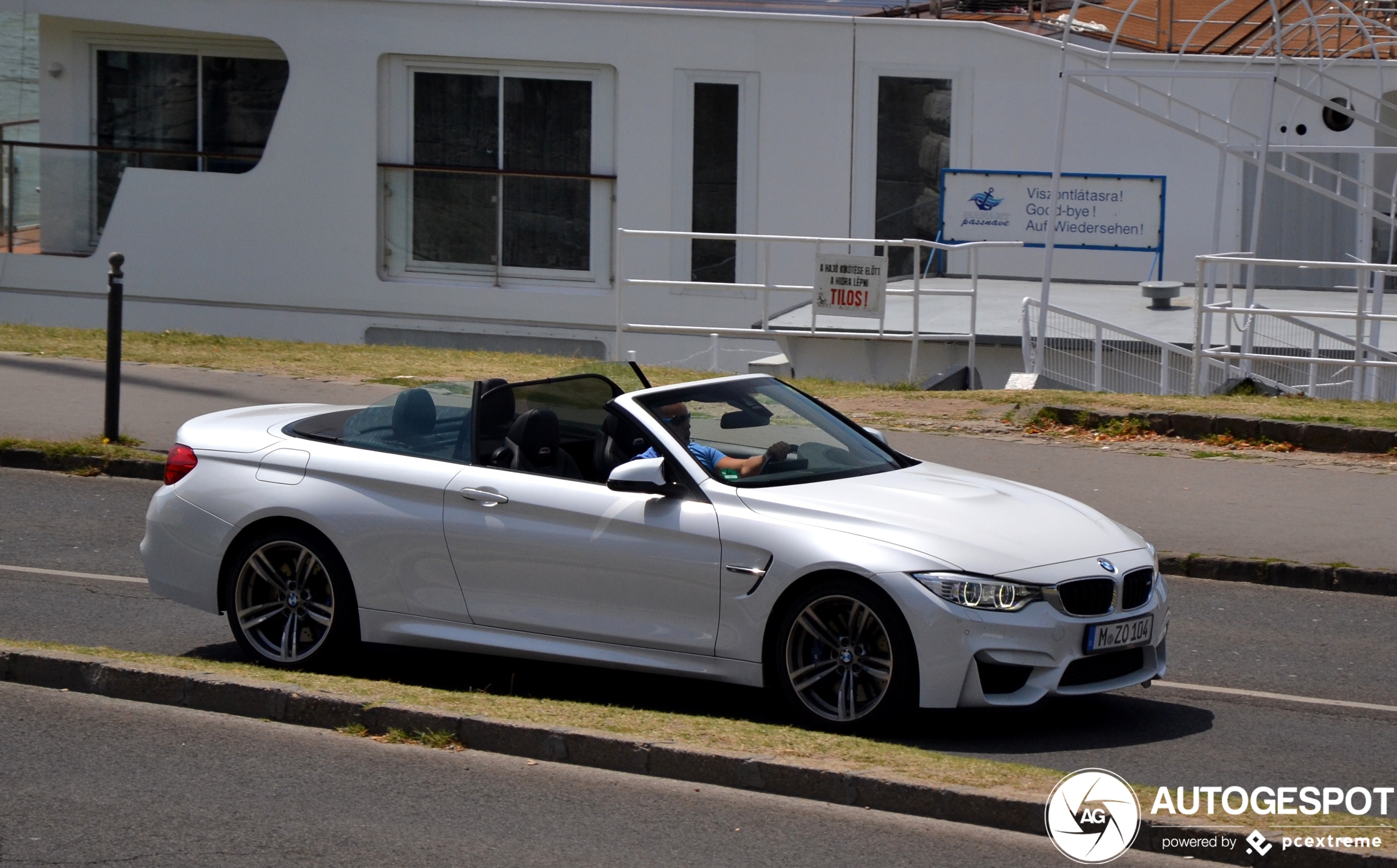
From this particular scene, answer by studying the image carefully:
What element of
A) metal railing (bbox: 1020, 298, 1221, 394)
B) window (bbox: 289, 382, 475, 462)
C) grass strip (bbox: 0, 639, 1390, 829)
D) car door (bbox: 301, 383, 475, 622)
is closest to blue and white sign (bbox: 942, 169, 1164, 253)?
metal railing (bbox: 1020, 298, 1221, 394)

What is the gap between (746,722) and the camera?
595 cm

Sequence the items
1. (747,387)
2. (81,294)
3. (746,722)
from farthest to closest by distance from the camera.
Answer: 1. (81,294)
2. (747,387)
3. (746,722)

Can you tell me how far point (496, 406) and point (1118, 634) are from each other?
2.80m

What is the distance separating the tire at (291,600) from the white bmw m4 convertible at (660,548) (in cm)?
1

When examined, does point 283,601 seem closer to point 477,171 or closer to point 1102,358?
point 1102,358

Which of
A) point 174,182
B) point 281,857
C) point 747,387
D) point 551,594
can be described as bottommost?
point 281,857

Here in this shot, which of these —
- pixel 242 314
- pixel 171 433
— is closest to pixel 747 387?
pixel 171 433

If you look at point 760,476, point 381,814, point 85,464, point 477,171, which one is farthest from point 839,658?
point 477,171

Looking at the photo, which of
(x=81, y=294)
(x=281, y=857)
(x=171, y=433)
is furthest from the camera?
(x=81, y=294)

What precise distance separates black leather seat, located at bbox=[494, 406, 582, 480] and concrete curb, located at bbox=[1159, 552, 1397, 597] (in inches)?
161

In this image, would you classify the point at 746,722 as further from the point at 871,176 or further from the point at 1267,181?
the point at 1267,181

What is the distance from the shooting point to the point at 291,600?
6.89m

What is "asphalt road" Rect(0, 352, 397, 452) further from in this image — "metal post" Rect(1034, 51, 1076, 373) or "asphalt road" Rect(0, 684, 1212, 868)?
"asphalt road" Rect(0, 684, 1212, 868)

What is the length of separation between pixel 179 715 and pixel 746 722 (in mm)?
2171
